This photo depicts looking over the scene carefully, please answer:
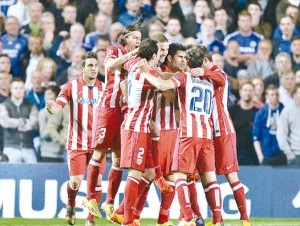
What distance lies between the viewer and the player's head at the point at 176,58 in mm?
13250

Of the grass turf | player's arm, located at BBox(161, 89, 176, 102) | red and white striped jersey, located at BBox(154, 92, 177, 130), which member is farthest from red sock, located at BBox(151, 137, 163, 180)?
the grass turf

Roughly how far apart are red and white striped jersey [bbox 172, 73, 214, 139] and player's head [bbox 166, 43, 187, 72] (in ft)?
3.15

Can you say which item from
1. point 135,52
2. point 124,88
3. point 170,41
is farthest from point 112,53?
point 170,41

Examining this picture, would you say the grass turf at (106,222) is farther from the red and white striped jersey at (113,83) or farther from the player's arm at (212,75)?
the player's arm at (212,75)

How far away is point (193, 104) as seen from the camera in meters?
12.2

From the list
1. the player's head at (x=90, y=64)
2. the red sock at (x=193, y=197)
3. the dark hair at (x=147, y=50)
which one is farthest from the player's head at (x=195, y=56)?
the player's head at (x=90, y=64)

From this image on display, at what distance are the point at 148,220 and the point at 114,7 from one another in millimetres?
4290

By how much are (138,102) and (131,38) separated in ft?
3.52

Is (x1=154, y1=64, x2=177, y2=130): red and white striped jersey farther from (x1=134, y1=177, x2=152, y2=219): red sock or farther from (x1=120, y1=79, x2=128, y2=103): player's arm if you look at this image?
(x1=134, y1=177, x2=152, y2=219): red sock

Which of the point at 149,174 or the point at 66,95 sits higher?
the point at 66,95

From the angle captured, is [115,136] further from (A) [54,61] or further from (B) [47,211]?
(A) [54,61]

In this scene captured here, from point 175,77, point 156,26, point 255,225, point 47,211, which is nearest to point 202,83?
point 175,77

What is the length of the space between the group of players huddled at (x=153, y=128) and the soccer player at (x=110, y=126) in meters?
0.01

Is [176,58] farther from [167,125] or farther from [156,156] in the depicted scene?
[156,156]
